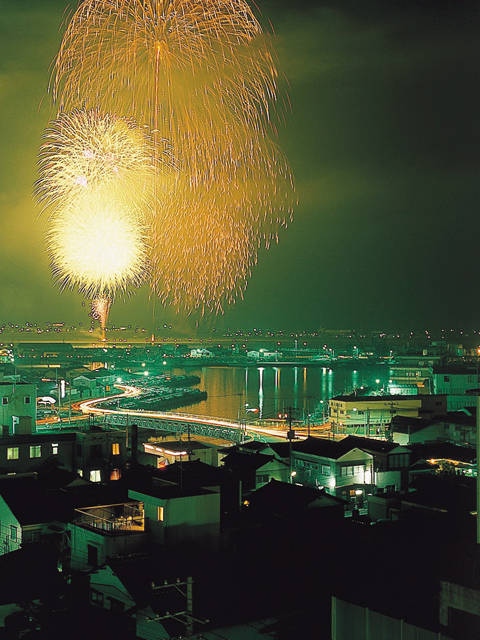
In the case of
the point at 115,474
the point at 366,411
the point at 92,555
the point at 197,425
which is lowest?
the point at 197,425

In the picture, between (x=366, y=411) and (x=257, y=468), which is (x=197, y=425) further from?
(x=257, y=468)

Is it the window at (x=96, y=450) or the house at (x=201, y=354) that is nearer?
the window at (x=96, y=450)

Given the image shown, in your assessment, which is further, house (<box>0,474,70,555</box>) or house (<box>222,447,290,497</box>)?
house (<box>222,447,290,497</box>)

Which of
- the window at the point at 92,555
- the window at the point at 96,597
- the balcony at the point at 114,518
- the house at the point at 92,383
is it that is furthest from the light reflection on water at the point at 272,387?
the window at the point at 96,597

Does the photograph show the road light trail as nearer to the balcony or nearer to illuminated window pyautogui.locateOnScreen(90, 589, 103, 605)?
the balcony

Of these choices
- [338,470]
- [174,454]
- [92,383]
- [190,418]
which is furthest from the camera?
[92,383]

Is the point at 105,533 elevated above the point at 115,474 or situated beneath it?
elevated above

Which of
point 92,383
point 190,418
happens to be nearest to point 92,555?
point 190,418

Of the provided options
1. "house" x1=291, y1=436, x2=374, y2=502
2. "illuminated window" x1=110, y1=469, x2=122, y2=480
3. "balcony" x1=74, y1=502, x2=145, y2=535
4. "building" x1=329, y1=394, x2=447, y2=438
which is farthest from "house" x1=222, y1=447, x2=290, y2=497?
"building" x1=329, y1=394, x2=447, y2=438

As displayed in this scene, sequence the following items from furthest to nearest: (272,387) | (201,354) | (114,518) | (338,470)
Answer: (201,354) < (272,387) < (338,470) < (114,518)

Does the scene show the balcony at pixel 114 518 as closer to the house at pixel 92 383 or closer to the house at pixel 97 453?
the house at pixel 97 453
